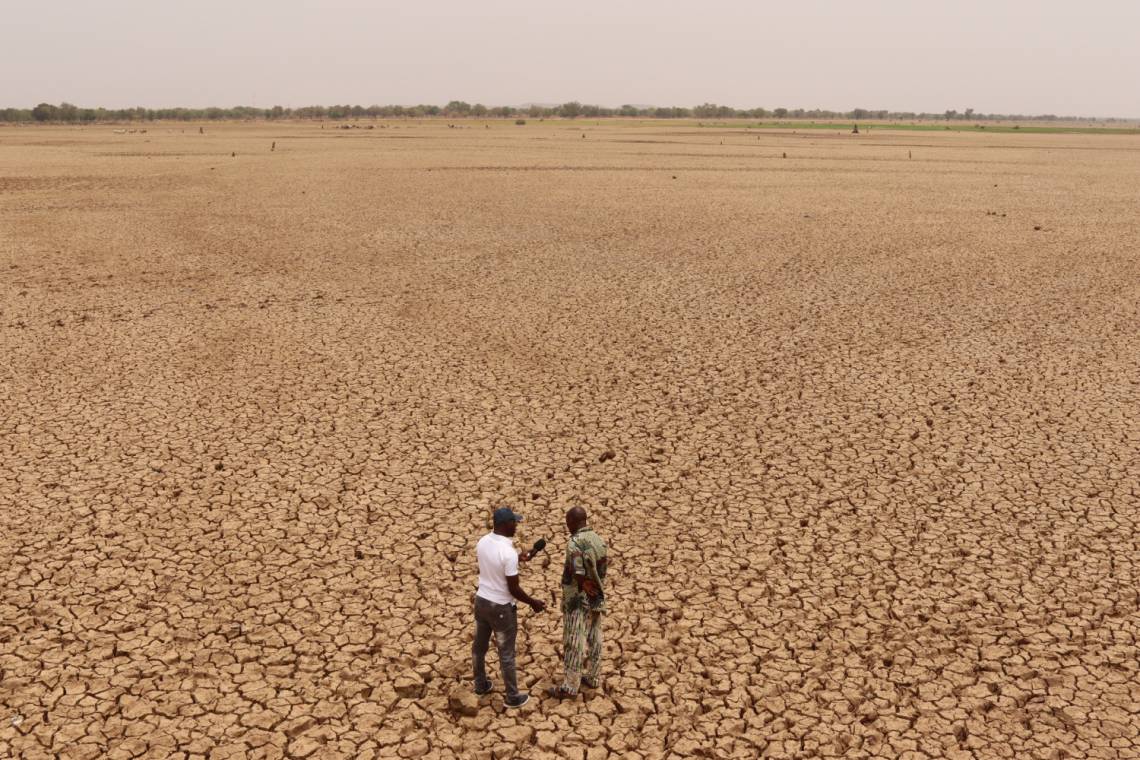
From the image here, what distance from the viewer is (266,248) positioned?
2180 centimetres

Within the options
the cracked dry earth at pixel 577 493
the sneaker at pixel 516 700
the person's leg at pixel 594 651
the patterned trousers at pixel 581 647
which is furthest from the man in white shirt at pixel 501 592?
the cracked dry earth at pixel 577 493

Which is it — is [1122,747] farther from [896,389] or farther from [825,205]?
[825,205]

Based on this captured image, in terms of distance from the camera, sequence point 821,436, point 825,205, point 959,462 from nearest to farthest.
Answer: point 959,462, point 821,436, point 825,205

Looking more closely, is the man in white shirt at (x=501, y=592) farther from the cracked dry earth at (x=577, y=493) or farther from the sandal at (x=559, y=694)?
the cracked dry earth at (x=577, y=493)

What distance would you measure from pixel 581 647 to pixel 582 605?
42 centimetres

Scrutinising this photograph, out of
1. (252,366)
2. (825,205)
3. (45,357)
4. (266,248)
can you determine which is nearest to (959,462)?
(252,366)

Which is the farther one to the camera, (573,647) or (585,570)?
(573,647)

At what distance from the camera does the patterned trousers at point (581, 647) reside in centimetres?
557

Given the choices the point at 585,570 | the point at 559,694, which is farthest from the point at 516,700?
the point at 585,570

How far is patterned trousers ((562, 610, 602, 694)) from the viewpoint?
557 centimetres

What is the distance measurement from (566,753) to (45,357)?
12.3 m

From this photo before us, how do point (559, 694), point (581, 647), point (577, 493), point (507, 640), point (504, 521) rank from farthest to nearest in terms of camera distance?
point (577, 493), point (559, 694), point (581, 647), point (507, 640), point (504, 521)

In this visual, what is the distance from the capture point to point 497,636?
543 cm

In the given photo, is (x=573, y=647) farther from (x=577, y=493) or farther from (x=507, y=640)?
(x=577, y=493)
